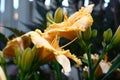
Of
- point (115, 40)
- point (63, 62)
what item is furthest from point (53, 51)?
point (115, 40)

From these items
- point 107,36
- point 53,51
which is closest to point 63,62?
point 53,51

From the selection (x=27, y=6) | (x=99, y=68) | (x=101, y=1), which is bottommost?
(x=99, y=68)

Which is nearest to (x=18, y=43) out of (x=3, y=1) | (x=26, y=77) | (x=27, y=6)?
(x=26, y=77)

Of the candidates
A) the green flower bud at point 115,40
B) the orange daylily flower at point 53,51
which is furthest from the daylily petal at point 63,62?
the green flower bud at point 115,40

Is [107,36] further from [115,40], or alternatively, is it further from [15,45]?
[15,45]

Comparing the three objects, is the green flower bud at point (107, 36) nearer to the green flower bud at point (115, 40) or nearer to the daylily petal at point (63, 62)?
the green flower bud at point (115, 40)

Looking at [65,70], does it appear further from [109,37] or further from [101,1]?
[101,1]

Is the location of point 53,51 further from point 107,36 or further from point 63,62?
point 107,36

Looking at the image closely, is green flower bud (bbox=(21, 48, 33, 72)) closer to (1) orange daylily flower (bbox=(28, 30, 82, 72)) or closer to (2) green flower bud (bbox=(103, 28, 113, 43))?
(1) orange daylily flower (bbox=(28, 30, 82, 72))

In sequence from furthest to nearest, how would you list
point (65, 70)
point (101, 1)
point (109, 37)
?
1. point (101, 1)
2. point (109, 37)
3. point (65, 70)

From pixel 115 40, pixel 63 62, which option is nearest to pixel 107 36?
pixel 115 40
